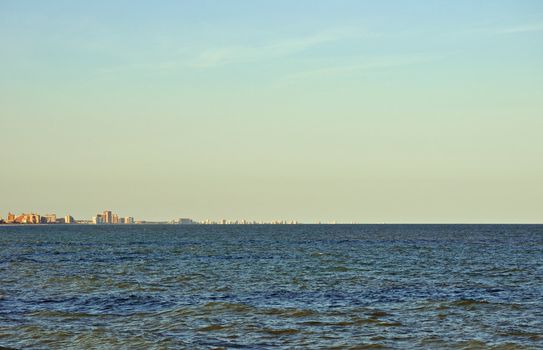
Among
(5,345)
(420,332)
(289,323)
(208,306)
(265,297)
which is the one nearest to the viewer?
(5,345)

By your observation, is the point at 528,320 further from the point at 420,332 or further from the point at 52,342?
the point at 52,342

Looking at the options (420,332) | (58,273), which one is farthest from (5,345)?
(58,273)

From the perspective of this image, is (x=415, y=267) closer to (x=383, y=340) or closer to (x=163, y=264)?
(x=163, y=264)

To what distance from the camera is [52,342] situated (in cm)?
2625

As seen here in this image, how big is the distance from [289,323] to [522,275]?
95.4ft

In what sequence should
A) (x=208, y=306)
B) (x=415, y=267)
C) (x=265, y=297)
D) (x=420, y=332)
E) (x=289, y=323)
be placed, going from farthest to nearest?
(x=415, y=267)
(x=265, y=297)
(x=208, y=306)
(x=289, y=323)
(x=420, y=332)

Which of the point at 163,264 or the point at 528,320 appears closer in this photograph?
the point at 528,320

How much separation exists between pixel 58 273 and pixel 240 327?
29.8m

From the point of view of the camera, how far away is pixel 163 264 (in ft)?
215

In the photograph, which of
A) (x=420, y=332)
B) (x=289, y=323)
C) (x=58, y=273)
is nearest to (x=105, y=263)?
(x=58, y=273)

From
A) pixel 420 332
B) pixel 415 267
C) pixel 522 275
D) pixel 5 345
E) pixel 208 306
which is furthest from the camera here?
pixel 415 267

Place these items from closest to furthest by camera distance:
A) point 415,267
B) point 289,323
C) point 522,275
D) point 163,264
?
point 289,323, point 522,275, point 415,267, point 163,264

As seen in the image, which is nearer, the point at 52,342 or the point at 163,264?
the point at 52,342

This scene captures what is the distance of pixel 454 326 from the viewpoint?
29.6 m
